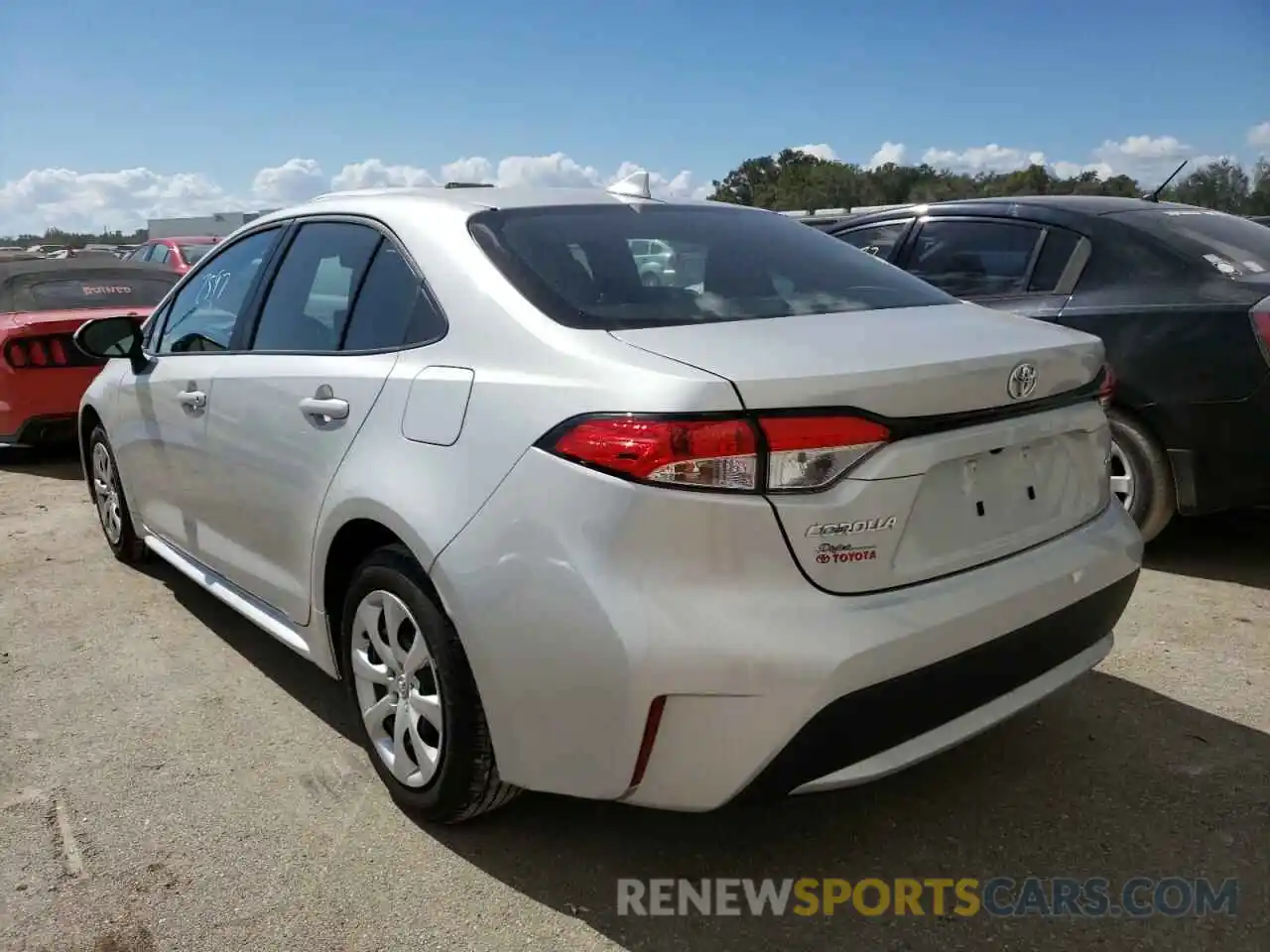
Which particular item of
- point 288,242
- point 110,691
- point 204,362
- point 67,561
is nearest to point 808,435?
point 288,242

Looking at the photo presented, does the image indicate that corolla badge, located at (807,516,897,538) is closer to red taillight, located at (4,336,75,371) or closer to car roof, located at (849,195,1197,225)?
car roof, located at (849,195,1197,225)

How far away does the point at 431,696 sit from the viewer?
258 centimetres

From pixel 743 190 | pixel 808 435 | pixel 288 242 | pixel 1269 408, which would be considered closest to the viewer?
pixel 808 435

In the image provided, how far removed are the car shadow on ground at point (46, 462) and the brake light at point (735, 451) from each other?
643cm

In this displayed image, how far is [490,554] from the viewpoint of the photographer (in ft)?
7.45

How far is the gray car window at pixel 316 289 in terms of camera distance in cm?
306

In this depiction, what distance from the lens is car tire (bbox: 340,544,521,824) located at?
245 centimetres

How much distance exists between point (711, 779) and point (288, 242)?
7.48ft

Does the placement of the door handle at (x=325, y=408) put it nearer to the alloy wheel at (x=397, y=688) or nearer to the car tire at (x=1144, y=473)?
the alloy wheel at (x=397, y=688)

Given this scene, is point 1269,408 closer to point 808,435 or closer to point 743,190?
point 808,435

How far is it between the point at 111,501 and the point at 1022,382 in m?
4.18

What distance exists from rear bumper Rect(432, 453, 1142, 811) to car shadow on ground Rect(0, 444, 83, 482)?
6.14 metres

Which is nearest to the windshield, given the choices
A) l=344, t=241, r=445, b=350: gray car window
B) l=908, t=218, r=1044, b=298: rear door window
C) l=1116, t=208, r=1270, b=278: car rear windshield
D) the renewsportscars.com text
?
l=908, t=218, r=1044, b=298: rear door window

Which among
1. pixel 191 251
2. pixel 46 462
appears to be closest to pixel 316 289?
pixel 46 462
